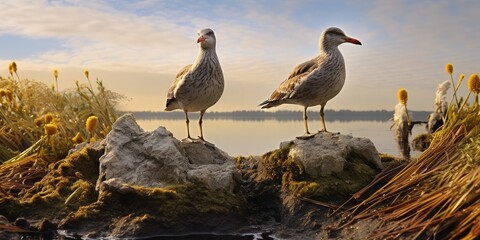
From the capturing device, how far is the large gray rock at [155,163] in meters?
6.44

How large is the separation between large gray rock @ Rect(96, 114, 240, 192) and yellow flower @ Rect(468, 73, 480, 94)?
3.00 metres

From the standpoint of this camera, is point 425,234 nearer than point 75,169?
Yes

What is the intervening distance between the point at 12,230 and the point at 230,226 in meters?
2.53

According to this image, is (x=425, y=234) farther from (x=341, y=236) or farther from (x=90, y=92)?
(x=90, y=92)

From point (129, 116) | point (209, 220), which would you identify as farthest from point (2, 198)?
point (209, 220)

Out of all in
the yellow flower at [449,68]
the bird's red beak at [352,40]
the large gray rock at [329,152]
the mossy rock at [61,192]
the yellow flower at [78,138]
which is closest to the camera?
the large gray rock at [329,152]

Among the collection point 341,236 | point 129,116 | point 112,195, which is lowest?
point 341,236

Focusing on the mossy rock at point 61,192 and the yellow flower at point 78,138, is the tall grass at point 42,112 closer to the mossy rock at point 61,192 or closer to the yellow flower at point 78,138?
the yellow flower at point 78,138

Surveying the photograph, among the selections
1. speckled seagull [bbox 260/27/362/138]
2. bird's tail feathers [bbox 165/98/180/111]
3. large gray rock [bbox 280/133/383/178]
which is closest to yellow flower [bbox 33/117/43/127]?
bird's tail feathers [bbox 165/98/180/111]

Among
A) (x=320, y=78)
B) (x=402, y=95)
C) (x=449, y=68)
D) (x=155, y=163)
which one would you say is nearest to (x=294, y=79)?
(x=320, y=78)

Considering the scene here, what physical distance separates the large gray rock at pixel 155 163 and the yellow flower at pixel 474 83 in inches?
118

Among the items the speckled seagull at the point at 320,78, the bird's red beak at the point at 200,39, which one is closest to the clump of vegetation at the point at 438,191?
the speckled seagull at the point at 320,78

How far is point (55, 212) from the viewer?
657 centimetres

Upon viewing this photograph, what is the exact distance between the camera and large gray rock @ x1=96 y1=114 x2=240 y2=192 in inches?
254
